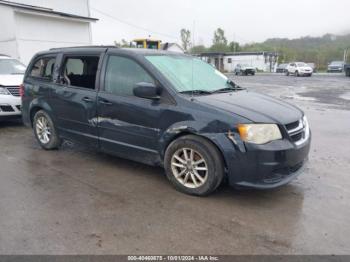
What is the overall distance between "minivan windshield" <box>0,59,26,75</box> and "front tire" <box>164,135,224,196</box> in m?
6.63

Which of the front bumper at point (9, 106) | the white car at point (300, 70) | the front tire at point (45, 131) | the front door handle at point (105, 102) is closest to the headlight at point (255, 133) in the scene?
the front door handle at point (105, 102)

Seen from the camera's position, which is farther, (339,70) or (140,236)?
(339,70)

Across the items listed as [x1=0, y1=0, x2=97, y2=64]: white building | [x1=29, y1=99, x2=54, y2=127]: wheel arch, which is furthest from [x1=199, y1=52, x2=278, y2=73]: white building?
[x1=29, y1=99, x2=54, y2=127]: wheel arch

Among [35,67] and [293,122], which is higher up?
[35,67]

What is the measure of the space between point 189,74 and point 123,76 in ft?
3.08

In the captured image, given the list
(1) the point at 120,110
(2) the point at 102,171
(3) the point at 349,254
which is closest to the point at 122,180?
(2) the point at 102,171

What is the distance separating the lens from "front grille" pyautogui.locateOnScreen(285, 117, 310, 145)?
3720mm

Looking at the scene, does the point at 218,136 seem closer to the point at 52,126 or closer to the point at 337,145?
the point at 52,126

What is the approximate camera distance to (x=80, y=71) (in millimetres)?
5148

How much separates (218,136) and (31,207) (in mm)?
2283

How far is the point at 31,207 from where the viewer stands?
3.64 m

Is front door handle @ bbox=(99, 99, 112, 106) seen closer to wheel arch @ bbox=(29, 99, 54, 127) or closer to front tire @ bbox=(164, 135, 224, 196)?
front tire @ bbox=(164, 135, 224, 196)

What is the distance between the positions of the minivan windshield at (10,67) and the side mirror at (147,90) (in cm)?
615

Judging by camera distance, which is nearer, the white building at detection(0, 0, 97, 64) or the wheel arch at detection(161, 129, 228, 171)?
the wheel arch at detection(161, 129, 228, 171)
